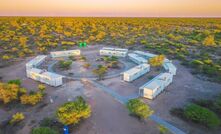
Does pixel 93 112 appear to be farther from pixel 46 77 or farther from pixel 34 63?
pixel 34 63

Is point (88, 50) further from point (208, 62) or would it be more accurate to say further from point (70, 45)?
point (208, 62)

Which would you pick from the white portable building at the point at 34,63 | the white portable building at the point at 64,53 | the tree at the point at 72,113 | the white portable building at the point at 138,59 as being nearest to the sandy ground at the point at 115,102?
the tree at the point at 72,113

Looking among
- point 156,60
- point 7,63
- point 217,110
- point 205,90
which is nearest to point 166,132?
point 217,110

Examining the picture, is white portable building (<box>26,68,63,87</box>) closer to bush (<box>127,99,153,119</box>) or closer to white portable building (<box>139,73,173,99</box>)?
white portable building (<box>139,73,173,99</box>)

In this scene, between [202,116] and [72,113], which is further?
[202,116]

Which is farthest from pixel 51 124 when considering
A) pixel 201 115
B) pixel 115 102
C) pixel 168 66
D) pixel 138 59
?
pixel 138 59
